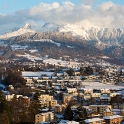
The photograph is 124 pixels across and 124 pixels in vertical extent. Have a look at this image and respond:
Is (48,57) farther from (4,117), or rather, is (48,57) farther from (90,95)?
(4,117)

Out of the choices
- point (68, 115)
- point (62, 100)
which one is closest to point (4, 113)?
point (68, 115)

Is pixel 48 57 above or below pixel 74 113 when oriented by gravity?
above

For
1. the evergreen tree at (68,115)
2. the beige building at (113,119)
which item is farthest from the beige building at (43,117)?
the beige building at (113,119)

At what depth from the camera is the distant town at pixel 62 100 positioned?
→ 82.4 feet

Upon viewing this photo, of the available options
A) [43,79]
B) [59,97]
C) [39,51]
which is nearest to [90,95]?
[59,97]

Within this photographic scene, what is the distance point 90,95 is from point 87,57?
77442 millimetres

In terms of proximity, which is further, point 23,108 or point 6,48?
point 6,48

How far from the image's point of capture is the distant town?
25125 millimetres

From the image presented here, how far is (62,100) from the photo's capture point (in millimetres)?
37844

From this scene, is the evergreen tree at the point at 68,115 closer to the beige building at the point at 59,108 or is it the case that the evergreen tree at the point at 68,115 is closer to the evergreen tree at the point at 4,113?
the evergreen tree at the point at 4,113

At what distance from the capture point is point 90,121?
23.7 metres

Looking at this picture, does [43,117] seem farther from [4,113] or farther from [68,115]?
[4,113]

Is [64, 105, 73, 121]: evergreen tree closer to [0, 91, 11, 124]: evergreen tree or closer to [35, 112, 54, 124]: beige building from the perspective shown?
[35, 112, 54, 124]: beige building

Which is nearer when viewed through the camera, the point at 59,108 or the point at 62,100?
the point at 59,108
